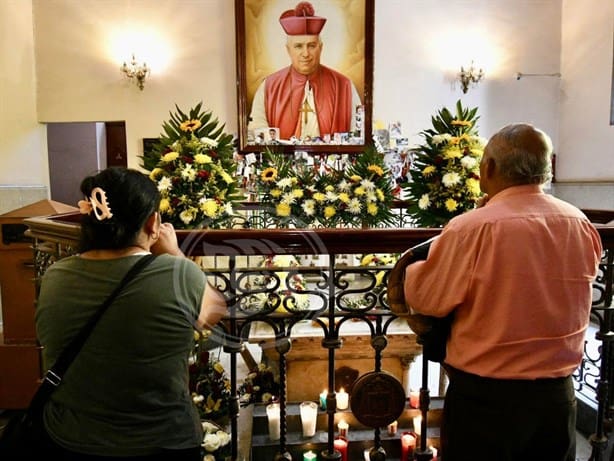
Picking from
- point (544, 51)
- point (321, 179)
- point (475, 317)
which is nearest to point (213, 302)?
point (475, 317)

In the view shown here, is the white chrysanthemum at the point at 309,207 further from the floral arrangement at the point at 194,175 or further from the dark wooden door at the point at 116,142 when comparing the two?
the dark wooden door at the point at 116,142

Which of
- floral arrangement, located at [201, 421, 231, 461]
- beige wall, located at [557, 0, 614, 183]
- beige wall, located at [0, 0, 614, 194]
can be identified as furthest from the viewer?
beige wall, located at [0, 0, 614, 194]

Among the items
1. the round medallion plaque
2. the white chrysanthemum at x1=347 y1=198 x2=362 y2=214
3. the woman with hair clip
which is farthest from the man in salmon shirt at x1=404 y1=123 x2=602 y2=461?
the white chrysanthemum at x1=347 y1=198 x2=362 y2=214

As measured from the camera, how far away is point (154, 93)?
18.4 ft

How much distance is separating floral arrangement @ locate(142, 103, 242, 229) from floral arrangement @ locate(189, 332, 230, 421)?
86cm

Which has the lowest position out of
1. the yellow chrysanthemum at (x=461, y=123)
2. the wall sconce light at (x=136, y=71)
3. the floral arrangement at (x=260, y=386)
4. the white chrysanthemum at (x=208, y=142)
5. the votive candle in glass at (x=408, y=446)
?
the votive candle in glass at (x=408, y=446)

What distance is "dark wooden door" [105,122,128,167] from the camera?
18.9 ft

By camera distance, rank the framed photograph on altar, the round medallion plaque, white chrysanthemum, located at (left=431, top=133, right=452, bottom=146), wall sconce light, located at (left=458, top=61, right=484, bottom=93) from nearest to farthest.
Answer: the round medallion plaque < white chrysanthemum, located at (left=431, top=133, right=452, bottom=146) < the framed photograph on altar < wall sconce light, located at (left=458, top=61, right=484, bottom=93)

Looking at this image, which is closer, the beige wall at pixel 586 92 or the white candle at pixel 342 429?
the white candle at pixel 342 429

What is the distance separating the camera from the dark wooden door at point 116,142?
5.77 m

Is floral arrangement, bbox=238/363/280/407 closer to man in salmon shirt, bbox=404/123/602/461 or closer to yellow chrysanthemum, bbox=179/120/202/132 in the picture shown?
yellow chrysanthemum, bbox=179/120/202/132

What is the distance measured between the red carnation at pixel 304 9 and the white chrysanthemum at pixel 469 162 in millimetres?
3572

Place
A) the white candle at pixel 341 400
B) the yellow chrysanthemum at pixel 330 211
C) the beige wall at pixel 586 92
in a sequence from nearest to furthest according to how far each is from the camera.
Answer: the white candle at pixel 341 400 < the yellow chrysanthemum at pixel 330 211 < the beige wall at pixel 586 92

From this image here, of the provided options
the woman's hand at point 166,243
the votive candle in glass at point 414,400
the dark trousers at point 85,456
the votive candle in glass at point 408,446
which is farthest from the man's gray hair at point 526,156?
the votive candle in glass at point 414,400
